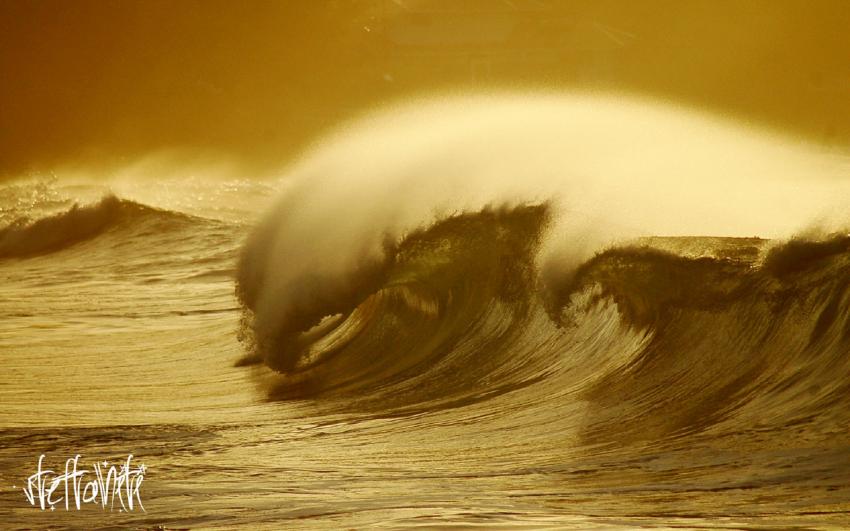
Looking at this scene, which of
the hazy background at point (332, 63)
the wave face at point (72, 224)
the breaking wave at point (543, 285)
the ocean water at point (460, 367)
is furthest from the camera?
the hazy background at point (332, 63)

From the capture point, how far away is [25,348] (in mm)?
9844

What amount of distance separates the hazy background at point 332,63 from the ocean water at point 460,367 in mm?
29149

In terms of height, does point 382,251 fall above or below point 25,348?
above

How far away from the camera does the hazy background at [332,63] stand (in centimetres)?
4647

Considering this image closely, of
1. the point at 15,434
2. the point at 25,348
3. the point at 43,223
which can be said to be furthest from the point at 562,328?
the point at 43,223

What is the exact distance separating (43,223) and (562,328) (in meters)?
12.0

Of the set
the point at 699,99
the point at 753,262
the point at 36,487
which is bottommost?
the point at 36,487

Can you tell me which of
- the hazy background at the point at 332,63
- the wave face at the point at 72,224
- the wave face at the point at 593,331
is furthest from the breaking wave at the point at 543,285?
the hazy background at the point at 332,63

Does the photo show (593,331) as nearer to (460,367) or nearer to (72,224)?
(460,367)

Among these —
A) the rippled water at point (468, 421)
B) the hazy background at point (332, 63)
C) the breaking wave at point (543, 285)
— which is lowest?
the rippled water at point (468, 421)

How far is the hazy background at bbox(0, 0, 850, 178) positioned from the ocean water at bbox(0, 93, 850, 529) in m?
29.1

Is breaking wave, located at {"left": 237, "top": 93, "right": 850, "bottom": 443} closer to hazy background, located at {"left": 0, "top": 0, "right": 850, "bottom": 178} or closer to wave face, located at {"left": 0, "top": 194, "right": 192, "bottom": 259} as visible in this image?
wave face, located at {"left": 0, "top": 194, "right": 192, "bottom": 259}

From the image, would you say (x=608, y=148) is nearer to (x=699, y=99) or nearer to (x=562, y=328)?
(x=562, y=328)

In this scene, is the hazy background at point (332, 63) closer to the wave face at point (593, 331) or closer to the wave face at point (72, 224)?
the wave face at point (72, 224)
